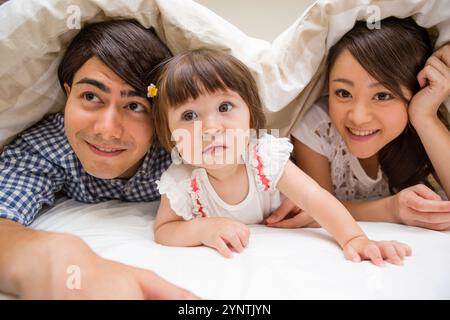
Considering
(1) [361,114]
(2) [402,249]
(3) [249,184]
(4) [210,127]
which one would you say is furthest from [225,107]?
(2) [402,249]

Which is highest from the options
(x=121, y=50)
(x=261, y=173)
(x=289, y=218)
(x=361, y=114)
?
(x=121, y=50)

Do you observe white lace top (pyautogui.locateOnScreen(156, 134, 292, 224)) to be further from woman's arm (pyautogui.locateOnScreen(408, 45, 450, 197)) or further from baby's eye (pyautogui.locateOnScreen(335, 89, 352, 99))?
woman's arm (pyautogui.locateOnScreen(408, 45, 450, 197))

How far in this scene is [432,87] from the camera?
0.84 meters

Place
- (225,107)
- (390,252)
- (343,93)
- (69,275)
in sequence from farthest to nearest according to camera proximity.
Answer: (343,93) < (225,107) < (390,252) < (69,275)

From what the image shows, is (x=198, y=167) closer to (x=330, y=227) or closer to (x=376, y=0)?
(x=330, y=227)

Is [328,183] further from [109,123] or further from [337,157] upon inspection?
[109,123]

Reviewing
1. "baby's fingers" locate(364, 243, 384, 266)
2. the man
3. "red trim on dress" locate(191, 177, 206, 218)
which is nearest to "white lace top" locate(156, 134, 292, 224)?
"red trim on dress" locate(191, 177, 206, 218)

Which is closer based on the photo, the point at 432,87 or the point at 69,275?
the point at 69,275

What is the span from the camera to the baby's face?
29.0 inches

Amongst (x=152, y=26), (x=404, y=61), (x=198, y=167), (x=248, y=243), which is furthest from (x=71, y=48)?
(x=404, y=61)

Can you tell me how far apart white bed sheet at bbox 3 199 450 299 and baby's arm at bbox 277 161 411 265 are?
0.02m

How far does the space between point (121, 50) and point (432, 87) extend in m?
0.60

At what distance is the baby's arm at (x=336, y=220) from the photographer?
666 mm

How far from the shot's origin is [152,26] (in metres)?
0.86
